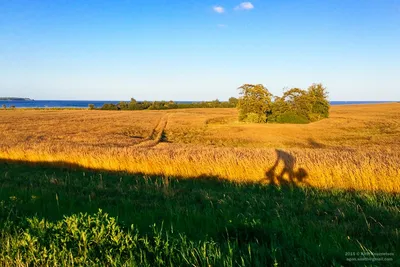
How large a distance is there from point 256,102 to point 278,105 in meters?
3.89

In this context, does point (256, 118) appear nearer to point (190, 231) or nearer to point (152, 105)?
point (190, 231)

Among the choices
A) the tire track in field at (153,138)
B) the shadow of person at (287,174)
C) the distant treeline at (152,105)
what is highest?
the distant treeline at (152,105)

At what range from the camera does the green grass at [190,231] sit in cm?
356

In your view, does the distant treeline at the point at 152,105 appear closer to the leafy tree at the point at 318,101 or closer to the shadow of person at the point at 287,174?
the leafy tree at the point at 318,101

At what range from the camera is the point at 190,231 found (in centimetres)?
471

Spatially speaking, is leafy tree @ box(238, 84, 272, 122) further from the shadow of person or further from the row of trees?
the shadow of person

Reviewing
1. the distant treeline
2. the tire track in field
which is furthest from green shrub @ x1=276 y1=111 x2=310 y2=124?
the distant treeline

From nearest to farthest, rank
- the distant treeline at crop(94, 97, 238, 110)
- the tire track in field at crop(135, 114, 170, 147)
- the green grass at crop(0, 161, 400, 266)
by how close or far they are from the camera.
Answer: the green grass at crop(0, 161, 400, 266) < the tire track in field at crop(135, 114, 170, 147) < the distant treeline at crop(94, 97, 238, 110)

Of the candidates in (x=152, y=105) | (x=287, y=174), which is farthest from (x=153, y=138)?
(x=152, y=105)

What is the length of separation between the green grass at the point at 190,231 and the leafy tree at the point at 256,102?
134 ft

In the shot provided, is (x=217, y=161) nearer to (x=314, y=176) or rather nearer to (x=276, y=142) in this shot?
(x=314, y=176)

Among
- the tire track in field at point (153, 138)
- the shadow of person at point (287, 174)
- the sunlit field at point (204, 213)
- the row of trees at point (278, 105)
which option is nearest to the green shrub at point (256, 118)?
the row of trees at point (278, 105)

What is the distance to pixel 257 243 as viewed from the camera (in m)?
4.05

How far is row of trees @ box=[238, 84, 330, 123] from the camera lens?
4772 centimetres
